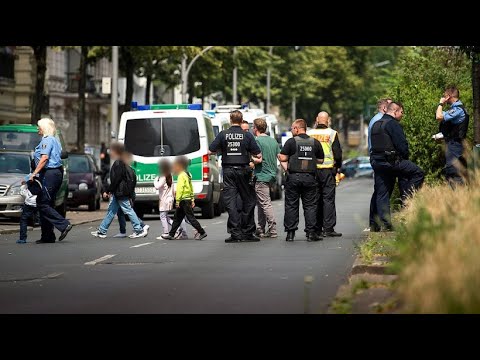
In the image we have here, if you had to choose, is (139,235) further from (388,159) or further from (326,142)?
(388,159)

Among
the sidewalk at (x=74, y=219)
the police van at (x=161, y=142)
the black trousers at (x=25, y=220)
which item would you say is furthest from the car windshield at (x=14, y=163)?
the black trousers at (x=25, y=220)

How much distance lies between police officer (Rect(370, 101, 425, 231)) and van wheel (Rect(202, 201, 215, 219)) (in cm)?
1117

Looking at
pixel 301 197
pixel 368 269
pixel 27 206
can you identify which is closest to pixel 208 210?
pixel 27 206

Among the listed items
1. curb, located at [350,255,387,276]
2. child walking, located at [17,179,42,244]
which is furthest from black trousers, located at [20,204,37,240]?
curb, located at [350,255,387,276]

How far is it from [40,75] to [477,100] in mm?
16477

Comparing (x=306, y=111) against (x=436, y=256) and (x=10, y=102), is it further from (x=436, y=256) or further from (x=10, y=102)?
(x=436, y=256)

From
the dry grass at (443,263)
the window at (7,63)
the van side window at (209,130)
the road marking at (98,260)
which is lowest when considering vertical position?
the road marking at (98,260)

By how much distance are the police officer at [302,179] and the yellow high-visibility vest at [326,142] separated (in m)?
0.43

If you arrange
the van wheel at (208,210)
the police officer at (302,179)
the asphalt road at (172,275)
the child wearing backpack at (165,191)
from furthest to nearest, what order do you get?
the van wheel at (208,210)
the child wearing backpack at (165,191)
the police officer at (302,179)
the asphalt road at (172,275)

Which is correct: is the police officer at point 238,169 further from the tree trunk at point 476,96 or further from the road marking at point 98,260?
the tree trunk at point 476,96

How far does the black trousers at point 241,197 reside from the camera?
70.5ft

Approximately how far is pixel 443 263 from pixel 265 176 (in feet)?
40.7
